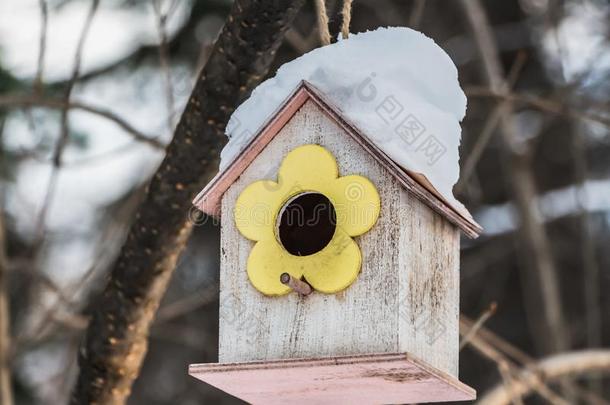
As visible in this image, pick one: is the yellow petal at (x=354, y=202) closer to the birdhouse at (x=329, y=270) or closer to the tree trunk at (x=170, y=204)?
the birdhouse at (x=329, y=270)

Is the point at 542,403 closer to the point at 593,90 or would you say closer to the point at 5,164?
the point at 593,90

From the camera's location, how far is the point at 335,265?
2.30m

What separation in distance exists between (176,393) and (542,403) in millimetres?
2104

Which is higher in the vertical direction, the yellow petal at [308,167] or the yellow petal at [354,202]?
the yellow petal at [308,167]

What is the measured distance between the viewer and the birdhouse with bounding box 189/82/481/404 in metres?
2.26

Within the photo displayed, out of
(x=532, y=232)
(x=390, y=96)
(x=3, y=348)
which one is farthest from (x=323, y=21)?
(x=532, y=232)

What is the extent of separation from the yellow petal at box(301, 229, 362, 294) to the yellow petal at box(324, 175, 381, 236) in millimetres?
24

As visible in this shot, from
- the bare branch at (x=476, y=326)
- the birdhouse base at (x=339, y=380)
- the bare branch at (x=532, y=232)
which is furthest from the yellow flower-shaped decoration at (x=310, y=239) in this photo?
the bare branch at (x=532, y=232)

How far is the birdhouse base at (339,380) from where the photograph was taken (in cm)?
218

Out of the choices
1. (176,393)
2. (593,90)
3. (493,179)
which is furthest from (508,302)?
(176,393)

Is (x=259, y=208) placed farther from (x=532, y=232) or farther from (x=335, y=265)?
(x=532, y=232)

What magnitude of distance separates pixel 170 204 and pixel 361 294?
2.15ft

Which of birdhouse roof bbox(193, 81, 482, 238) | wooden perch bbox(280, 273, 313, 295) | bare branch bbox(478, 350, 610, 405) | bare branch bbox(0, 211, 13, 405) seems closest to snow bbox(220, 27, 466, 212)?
birdhouse roof bbox(193, 81, 482, 238)

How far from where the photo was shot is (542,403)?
6672 millimetres
